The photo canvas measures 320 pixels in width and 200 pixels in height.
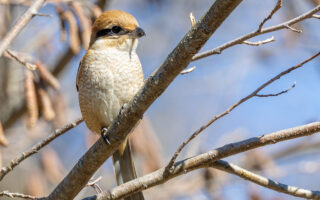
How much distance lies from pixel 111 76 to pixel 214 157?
3.17 feet

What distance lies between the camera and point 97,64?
2.78m

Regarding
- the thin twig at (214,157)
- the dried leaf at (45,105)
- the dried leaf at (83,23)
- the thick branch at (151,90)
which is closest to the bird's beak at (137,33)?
the dried leaf at (83,23)

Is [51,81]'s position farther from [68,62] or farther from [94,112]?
[68,62]

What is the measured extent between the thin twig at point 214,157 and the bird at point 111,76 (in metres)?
0.57

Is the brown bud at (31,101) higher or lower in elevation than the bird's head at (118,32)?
lower

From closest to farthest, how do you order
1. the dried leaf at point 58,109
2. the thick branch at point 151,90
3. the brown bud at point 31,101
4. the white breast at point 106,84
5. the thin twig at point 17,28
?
1. the thick branch at point 151,90
2. the thin twig at point 17,28
3. the brown bud at point 31,101
4. the white breast at point 106,84
5. the dried leaf at point 58,109

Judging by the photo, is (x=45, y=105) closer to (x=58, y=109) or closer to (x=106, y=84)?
(x=106, y=84)

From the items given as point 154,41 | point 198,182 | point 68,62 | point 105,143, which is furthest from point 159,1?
point 105,143

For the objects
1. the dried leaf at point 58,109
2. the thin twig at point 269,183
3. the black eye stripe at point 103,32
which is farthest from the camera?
the dried leaf at point 58,109

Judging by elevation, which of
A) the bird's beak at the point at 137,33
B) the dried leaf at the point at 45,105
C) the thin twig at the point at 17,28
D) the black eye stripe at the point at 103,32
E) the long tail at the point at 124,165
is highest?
the thin twig at the point at 17,28

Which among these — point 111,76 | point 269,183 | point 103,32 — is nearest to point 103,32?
point 103,32

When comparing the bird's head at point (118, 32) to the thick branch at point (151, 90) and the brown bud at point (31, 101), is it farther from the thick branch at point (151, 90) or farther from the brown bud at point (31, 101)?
the thick branch at point (151, 90)

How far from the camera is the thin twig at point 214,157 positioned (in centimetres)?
185

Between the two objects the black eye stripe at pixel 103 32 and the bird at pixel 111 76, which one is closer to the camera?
the bird at pixel 111 76
